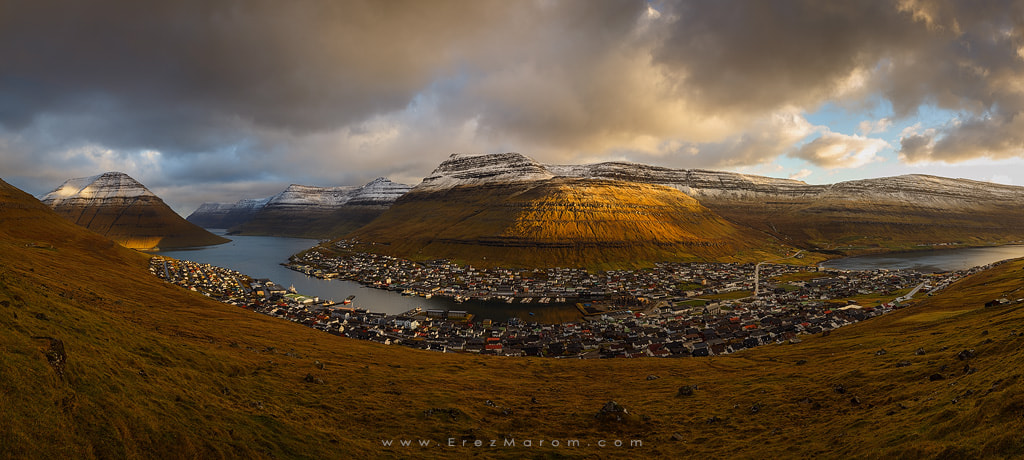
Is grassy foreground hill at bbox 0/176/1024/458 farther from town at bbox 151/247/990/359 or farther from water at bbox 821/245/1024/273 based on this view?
water at bbox 821/245/1024/273

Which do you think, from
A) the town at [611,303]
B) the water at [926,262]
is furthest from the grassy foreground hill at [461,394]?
the water at [926,262]

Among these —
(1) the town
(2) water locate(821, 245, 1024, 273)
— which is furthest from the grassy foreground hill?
(2) water locate(821, 245, 1024, 273)

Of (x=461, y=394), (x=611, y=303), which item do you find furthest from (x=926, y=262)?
(x=461, y=394)

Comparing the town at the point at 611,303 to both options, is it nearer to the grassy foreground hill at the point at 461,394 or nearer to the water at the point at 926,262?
the grassy foreground hill at the point at 461,394

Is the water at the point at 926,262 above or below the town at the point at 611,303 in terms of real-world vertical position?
above

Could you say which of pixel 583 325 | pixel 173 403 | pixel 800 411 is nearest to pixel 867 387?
pixel 800 411

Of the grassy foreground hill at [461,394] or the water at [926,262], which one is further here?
the water at [926,262]
